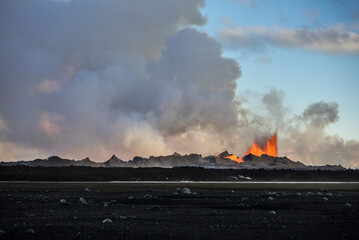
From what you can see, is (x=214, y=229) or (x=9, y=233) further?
(x=214, y=229)

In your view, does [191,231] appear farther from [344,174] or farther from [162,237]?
[344,174]

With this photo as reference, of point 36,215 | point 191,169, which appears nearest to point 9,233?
point 36,215

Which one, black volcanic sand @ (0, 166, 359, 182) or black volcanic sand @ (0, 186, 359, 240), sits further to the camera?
black volcanic sand @ (0, 166, 359, 182)

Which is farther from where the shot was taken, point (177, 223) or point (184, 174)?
point (184, 174)

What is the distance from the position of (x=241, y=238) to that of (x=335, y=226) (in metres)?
4.99

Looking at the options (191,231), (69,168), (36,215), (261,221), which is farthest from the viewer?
(69,168)

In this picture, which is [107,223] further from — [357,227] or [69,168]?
[69,168]

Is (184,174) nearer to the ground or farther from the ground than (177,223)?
farther from the ground

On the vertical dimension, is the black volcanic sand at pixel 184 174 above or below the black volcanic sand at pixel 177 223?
above

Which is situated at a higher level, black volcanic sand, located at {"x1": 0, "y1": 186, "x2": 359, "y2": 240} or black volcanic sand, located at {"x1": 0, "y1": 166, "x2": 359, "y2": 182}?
black volcanic sand, located at {"x1": 0, "y1": 166, "x2": 359, "y2": 182}

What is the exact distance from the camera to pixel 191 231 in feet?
57.2

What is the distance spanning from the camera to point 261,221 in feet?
66.9

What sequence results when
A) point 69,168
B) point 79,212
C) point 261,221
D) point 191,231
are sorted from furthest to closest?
point 69,168 < point 79,212 < point 261,221 < point 191,231

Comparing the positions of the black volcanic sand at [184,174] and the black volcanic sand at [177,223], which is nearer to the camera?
the black volcanic sand at [177,223]
